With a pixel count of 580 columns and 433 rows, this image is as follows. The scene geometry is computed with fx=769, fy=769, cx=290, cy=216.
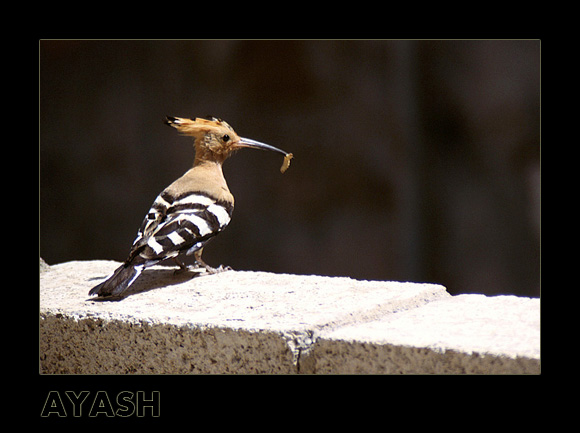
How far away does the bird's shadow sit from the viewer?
8.52 feet

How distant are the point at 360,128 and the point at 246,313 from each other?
2.72 meters

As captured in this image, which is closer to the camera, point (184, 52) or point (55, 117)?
point (55, 117)

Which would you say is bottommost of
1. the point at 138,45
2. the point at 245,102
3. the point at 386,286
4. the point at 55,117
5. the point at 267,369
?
the point at 267,369

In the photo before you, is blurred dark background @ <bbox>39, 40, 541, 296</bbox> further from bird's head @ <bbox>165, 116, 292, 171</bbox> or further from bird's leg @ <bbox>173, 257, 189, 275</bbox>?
bird's leg @ <bbox>173, 257, 189, 275</bbox>

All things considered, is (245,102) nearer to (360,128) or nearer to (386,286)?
(360,128)

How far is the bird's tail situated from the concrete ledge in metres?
0.05

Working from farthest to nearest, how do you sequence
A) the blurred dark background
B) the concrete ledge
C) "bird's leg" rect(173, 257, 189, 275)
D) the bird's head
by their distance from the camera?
the blurred dark background, the bird's head, "bird's leg" rect(173, 257, 189, 275), the concrete ledge

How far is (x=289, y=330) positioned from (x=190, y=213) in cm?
100

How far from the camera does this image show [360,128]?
483 centimetres

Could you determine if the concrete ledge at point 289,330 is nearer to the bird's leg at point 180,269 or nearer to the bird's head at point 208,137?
the bird's leg at point 180,269

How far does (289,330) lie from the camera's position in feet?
6.88

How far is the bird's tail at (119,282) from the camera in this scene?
102 inches

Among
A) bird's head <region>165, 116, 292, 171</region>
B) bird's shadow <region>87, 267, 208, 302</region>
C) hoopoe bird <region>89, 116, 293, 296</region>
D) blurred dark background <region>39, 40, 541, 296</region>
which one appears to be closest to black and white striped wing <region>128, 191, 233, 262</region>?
hoopoe bird <region>89, 116, 293, 296</region>

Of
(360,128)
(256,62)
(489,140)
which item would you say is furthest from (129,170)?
(489,140)
